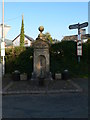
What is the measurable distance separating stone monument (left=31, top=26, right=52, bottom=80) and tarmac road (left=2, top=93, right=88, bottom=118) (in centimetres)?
374

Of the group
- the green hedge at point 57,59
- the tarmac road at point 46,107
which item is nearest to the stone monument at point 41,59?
the green hedge at point 57,59

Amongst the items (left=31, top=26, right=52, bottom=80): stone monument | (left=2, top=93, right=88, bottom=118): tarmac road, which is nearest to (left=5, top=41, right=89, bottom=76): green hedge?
(left=31, top=26, right=52, bottom=80): stone monument

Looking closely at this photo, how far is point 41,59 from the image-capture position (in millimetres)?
12266

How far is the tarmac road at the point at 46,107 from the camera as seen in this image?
5531 millimetres

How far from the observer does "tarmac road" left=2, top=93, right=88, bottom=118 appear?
5.53m

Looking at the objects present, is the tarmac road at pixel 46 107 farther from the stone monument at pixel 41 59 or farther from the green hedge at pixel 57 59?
the green hedge at pixel 57 59

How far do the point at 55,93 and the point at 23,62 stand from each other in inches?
300

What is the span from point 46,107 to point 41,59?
6.09 m

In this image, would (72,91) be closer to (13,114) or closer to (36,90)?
(36,90)

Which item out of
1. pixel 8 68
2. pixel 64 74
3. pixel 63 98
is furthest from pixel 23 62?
pixel 63 98

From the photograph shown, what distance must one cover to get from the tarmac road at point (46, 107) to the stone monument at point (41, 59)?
3.74m

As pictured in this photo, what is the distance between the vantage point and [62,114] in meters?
5.61

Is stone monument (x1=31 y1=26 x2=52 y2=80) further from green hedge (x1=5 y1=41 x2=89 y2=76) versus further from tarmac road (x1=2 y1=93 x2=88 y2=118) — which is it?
tarmac road (x1=2 y1=93 x2=88 y2=118)

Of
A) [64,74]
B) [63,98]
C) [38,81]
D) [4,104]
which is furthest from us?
[64,74]
